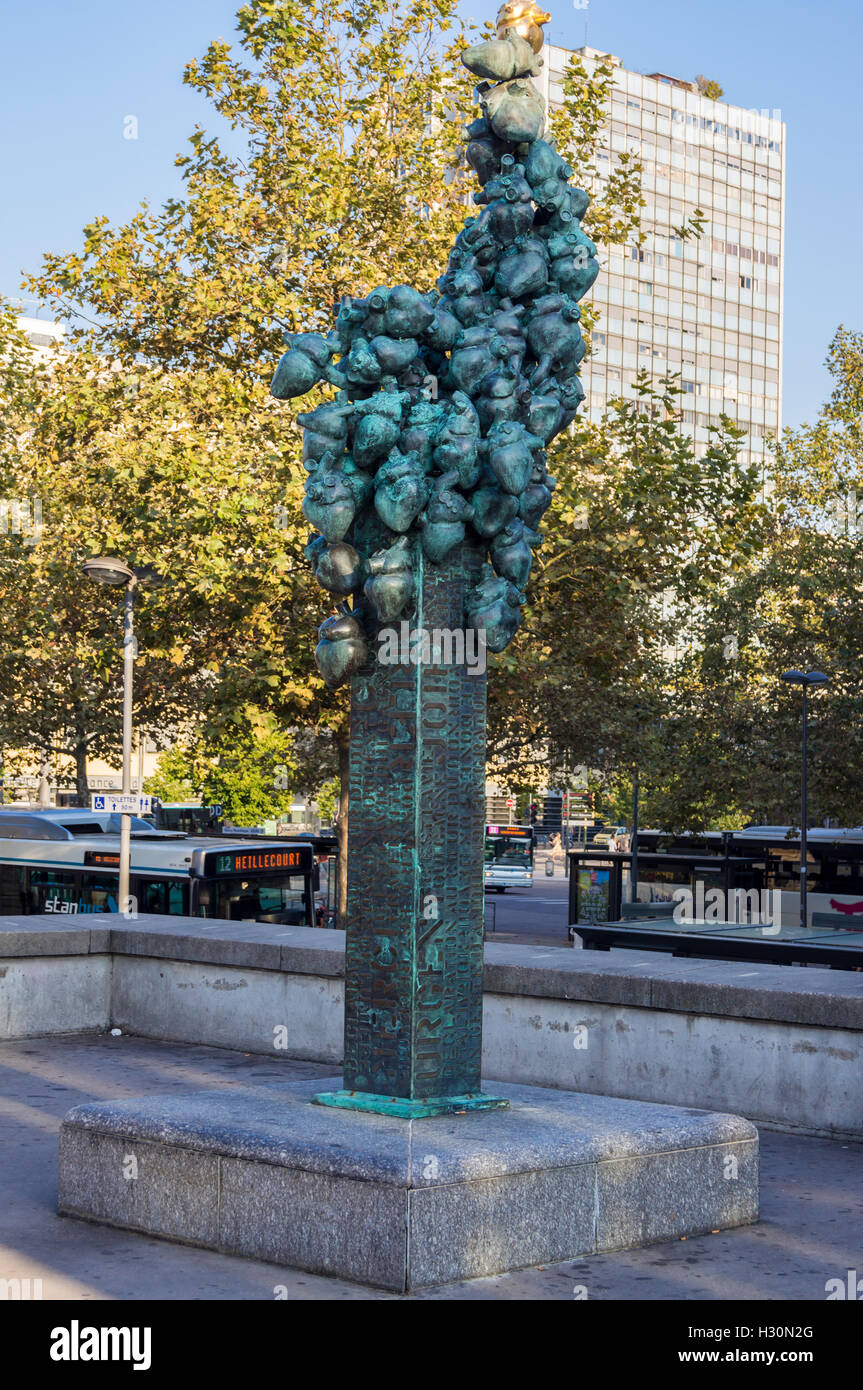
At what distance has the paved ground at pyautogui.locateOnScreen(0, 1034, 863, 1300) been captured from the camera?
6184mm

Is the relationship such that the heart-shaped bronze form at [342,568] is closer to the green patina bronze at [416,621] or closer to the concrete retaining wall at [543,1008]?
the green patina bronze at [416,621]

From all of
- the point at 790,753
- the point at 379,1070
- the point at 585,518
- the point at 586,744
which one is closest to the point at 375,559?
the point at 379,1070

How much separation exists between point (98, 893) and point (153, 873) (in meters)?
1.21

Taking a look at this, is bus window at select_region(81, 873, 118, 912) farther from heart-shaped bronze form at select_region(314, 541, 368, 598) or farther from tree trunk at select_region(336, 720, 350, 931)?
heart-shaped bronze form at select_region(314, 541, 368, 598)

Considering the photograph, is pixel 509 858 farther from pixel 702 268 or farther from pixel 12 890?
pixel 702 268

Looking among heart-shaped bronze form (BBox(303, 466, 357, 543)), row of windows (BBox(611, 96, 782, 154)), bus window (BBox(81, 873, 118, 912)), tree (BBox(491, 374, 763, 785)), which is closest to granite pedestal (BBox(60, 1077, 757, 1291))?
heart-shaped bronze form (BBox(303, 466, 357, 543))

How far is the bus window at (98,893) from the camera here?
23.0 meters

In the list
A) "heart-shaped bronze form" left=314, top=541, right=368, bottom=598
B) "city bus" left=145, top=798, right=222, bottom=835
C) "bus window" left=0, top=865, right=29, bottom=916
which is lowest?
"bus window" left=0, top=865, right=29, bottom=916

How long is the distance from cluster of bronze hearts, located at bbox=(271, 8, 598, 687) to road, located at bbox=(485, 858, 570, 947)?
23283 mm

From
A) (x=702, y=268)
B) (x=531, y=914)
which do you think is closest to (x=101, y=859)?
(x=531, y=914)

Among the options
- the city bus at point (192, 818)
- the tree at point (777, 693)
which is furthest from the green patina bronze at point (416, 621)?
the city bus at point (192, 818)

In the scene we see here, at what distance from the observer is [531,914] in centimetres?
4881

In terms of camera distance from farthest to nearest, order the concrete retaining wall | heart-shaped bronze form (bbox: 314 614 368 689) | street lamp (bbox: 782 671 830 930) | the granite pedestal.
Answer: street lamp (bbox: 782 671 830 930) < the concrete retaining wall < heart-shaped bronze form (bbox: 314 614 368 689) < the granite pedestal

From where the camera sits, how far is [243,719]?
2442cm
